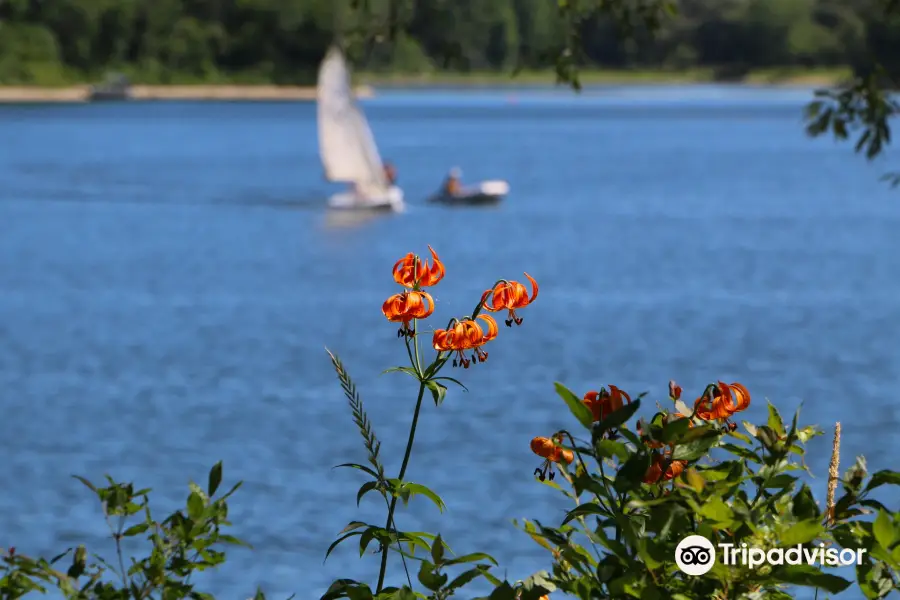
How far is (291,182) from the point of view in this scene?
70.9 m

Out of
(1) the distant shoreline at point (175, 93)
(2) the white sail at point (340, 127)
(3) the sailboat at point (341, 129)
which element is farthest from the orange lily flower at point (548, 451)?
(1) the distant shoreline at point (175, 93)

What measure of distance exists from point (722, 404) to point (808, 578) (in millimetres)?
527

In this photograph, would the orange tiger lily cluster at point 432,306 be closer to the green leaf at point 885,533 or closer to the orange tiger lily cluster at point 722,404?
the orange tiger lily cluster at point 722,404

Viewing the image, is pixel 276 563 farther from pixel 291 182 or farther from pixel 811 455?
pixel 291 182

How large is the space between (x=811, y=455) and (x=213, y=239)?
30.3m

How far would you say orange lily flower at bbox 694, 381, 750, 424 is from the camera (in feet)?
10.0

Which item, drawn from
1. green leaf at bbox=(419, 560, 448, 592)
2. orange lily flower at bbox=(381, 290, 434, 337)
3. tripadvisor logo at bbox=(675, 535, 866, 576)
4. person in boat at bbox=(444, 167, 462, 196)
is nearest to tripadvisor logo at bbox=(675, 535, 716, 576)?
tripadvisor logo at bbox=(675, 535, 866, 576)

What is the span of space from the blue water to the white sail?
200 cm

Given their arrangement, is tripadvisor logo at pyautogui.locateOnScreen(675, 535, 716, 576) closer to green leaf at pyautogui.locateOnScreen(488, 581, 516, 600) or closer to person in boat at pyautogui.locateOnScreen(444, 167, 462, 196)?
green leaf at pyautogui.locateOnScreen(488, 581, 516, 600)

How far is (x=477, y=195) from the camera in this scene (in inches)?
2062

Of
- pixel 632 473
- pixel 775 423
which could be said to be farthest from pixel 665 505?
pixel 775 423

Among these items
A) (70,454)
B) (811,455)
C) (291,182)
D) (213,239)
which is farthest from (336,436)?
(291,182)

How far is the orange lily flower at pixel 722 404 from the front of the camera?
3.05 m

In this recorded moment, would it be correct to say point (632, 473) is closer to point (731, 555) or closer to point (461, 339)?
point (731, 555)
